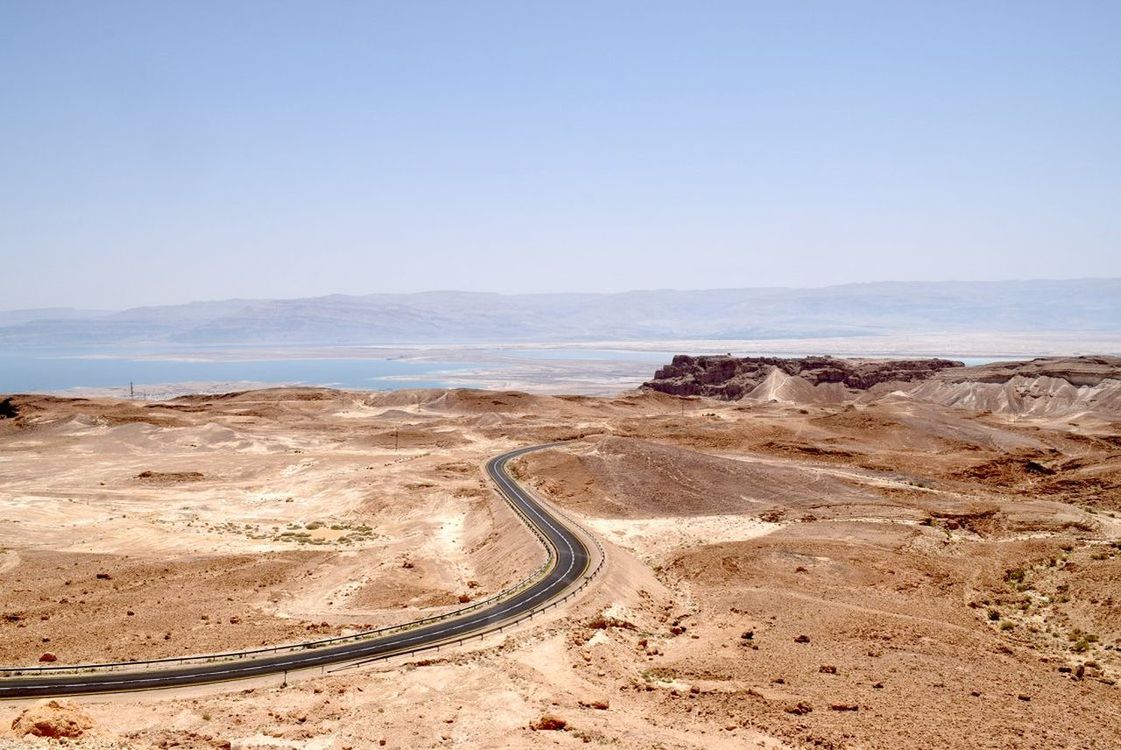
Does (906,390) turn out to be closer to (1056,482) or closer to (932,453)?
(932,453)

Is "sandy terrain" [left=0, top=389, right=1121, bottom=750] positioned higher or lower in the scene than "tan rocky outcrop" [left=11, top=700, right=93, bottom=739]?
lower

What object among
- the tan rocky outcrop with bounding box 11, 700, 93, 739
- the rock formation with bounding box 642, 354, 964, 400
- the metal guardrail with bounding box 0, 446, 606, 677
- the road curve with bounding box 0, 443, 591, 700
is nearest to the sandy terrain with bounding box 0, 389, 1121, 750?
the tan rocky outcrop with bounding box 11, 700, 93, 739

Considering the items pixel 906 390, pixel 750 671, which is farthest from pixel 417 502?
pixel 906 390

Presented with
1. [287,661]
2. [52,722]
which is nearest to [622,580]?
[287,661]

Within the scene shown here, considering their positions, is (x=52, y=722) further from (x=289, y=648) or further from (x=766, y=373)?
(x=766, y=373)

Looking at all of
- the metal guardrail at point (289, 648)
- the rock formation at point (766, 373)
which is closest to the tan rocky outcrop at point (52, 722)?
the metal guardrail at point (289, 648)

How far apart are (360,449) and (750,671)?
69628 millimetres

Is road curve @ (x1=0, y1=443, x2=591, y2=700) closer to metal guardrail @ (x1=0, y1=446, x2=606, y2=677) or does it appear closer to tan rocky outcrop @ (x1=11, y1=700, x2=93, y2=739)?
metal guardrail @ (x1=0, y1=446, x2=606, y2=677)

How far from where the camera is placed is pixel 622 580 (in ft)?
130

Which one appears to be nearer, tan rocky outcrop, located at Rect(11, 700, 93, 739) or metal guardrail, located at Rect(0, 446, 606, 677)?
tan rocky outcrop, located at Rect(11, 700, 93, 739)

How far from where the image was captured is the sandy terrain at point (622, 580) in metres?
24.4

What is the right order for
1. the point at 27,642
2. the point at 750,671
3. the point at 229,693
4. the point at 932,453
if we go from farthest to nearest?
the point at 932,453
the point at 27,642
the point at 750,671
the point at 229,693

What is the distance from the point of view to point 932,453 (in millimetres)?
87812

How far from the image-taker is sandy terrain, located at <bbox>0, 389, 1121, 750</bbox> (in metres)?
24.4
